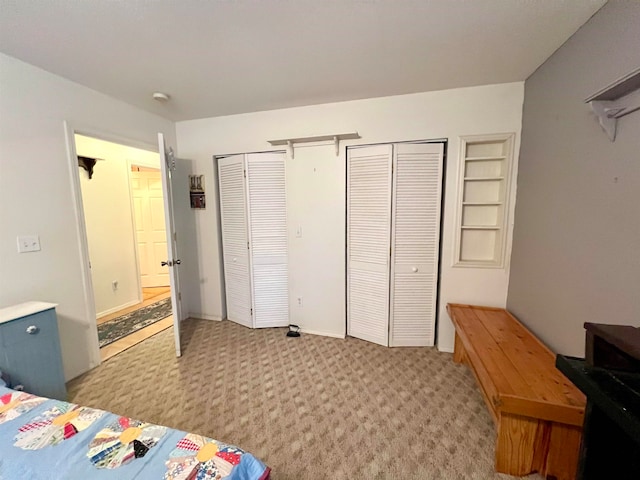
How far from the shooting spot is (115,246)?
3.74 metres

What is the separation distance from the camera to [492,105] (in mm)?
2291

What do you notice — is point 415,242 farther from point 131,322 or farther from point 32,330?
point 131,322

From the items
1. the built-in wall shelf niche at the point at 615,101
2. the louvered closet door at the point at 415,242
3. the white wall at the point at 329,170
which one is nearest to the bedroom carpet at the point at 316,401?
the louvered closet door at the point at 415,242

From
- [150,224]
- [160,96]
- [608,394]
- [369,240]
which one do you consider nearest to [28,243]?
[160,96]

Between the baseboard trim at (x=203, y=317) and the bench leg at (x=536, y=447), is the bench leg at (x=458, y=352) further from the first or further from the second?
the baseboard trim at (x=203, y=317)

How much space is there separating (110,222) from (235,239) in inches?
77.1

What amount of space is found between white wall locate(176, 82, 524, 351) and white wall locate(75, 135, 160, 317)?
1213mm

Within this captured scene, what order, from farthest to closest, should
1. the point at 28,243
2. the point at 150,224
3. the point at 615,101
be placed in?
the point at 150,224 < the point at 28,243 < the point at 615,101

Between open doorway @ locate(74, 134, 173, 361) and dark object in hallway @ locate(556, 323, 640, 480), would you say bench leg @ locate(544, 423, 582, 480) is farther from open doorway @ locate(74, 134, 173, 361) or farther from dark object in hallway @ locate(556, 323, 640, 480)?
open doorway @ locate(74, 134, 173, 361)

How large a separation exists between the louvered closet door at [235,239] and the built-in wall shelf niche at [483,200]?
7.26 ft

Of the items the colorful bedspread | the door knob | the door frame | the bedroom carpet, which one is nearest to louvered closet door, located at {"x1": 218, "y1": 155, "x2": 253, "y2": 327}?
the bedroom carpet

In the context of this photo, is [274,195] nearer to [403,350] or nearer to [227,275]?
[227,275]

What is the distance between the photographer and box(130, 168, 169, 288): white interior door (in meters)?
4.62

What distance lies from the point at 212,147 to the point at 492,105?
9.31ft
